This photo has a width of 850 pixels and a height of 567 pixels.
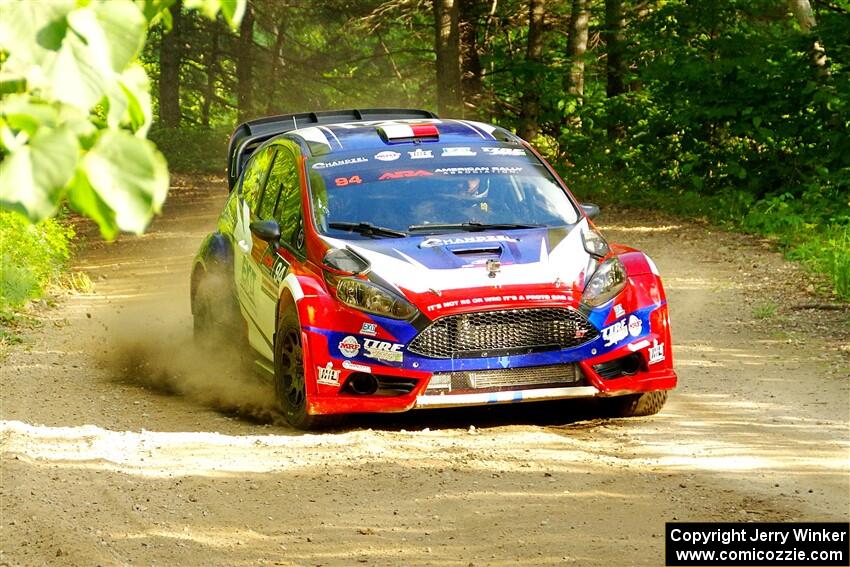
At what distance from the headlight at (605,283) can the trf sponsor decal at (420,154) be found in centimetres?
161

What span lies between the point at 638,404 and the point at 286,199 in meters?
2.78

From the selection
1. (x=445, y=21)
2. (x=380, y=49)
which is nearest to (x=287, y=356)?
(x=445, y=21)

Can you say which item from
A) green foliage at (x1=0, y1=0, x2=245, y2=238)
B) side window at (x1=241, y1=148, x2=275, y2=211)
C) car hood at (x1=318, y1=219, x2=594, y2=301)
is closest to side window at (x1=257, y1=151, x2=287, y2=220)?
side window at (x1=241, y1=148, x2=275, y2=211)

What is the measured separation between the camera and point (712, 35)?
20.2 m

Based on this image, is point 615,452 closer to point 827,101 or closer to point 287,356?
point 287,356

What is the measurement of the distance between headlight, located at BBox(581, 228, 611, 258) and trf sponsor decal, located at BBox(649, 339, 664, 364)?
62cm

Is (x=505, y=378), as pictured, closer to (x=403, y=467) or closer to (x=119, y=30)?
(x=403, y=467)

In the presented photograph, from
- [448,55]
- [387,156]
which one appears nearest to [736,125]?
[448,55]

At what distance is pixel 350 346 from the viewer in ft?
24.3

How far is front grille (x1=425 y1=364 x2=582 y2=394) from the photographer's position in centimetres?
735

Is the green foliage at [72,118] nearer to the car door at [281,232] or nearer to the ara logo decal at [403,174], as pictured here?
the car door at [281,232]

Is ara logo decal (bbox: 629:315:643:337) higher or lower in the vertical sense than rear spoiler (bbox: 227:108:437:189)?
lower

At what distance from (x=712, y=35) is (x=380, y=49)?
2144 cm

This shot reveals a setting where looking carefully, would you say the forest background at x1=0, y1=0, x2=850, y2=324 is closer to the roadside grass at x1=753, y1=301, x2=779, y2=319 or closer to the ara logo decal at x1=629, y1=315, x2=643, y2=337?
the roadside grass at x1=753, y1=301, x2=779, y2=319
